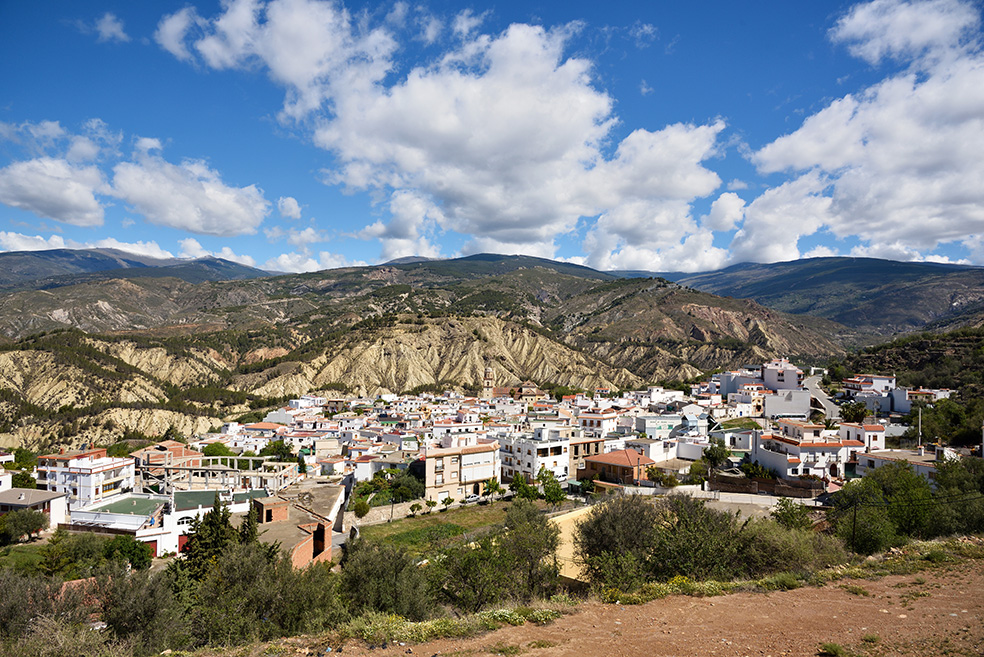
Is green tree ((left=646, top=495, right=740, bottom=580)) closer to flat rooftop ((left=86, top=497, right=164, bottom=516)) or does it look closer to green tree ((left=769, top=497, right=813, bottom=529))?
green tree ((left=769, top=497, right=813, bottom=529))

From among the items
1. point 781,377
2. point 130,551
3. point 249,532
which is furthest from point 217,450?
point 781,377

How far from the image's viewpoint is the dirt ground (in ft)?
33.1

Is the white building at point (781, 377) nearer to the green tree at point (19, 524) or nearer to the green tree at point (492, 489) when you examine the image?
the green tree at point (492, 489)

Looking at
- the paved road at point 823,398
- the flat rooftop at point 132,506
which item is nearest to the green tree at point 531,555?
the flat rooftop at point 132,506

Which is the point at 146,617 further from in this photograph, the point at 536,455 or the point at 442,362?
the point at 442,362

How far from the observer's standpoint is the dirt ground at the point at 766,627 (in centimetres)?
1009

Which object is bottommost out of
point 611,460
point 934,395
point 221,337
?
point 611,460

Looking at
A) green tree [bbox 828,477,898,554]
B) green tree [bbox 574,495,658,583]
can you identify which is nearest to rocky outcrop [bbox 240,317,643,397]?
green tree [bbox 828,477,898,554]

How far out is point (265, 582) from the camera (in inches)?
559

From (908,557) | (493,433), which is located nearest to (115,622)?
(908,557)

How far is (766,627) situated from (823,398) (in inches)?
2323

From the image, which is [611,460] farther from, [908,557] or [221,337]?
[221,337]

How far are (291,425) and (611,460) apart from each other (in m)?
41.9

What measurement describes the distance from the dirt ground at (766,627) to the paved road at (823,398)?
47.8 metres
